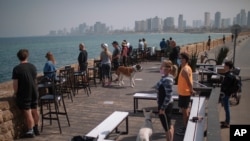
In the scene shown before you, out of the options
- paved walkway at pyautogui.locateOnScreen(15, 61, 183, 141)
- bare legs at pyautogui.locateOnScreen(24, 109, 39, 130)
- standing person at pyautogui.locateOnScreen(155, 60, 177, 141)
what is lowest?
paved walkway at pyautogui.locateOnScreen(15, 61, 183, 141)

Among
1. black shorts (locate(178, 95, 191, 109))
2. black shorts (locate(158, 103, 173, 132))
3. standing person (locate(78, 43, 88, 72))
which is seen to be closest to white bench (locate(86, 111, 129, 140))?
black shorts (locate(158, 103, 173, 132))

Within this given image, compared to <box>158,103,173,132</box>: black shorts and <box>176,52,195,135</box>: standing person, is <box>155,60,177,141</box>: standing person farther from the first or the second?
<box>176,52,195,135</box>: standing person

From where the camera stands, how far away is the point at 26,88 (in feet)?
19.4

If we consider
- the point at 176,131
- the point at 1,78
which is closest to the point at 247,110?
the point at 176,131

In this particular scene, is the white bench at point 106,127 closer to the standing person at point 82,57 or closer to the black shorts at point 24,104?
the black shorts at point 24,104

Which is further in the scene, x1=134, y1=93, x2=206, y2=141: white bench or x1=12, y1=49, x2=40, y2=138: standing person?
x1=12, y1=49, x2=40, y2=138: standing person

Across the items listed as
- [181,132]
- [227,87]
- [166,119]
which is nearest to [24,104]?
[166,119]

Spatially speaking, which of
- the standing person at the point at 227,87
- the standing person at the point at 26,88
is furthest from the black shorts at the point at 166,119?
the standing person at the point at 227,87

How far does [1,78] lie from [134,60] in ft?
97.6

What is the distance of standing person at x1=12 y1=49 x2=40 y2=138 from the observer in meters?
5.83

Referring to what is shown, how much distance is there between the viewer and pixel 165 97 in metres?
4.95

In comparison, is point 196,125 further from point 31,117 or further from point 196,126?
point 31,117

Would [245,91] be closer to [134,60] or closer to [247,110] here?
[247,110]

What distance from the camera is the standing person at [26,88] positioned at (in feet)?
19.1
